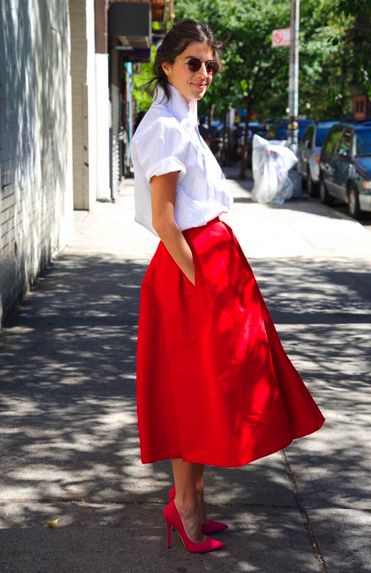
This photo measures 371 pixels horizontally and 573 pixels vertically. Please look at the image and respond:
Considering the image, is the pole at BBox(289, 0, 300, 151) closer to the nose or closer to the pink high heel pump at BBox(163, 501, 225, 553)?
the nose

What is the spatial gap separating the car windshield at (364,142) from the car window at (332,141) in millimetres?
1138

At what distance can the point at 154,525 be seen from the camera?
4336 millimetres

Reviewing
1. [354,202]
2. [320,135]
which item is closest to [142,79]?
[320,135]

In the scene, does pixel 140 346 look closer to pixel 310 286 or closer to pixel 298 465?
pixel 298 465

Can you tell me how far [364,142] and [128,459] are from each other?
15.0 metres

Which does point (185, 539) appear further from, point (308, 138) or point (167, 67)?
point (308, 138)

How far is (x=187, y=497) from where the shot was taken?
159 inches

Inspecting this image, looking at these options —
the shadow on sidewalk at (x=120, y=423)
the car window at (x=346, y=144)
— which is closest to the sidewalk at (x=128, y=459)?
the shadow on sidewalk at (x=120, y=423)

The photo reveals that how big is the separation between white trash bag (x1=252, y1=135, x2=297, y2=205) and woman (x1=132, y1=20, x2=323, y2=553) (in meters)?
17.2

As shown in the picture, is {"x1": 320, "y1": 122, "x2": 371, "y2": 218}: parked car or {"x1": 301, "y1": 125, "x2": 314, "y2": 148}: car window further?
{"x1": 301, "y1": 125, "x2": 314, "y2": 148}: car window

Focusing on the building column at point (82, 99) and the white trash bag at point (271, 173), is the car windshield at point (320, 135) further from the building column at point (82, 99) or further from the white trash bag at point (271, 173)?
the building column at point (82, 99)

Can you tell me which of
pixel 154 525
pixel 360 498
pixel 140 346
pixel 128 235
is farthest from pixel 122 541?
pixel 128 235

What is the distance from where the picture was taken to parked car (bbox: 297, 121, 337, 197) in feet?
77.6

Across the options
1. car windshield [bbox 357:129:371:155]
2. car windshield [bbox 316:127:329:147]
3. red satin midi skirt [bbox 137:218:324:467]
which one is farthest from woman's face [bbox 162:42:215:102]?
car windshield [bbox 316:127:329:147]
